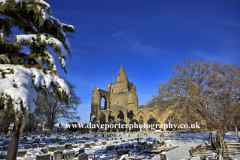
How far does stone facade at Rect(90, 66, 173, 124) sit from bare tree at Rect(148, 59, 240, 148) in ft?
69.4

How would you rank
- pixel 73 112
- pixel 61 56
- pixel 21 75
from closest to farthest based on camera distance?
pixel 21 75 < pixel 61 56 < pixel 73 112

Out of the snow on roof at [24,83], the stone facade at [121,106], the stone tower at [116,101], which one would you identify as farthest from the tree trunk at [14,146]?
the stone tower at [116,101]

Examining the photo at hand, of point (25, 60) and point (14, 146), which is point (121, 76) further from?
point (14, 146)

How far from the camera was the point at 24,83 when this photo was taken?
15.6 feet

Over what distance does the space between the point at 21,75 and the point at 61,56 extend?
1614 millimetres

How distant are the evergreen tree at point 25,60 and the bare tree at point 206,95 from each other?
9841 mm

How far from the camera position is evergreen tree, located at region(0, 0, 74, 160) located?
4.48m

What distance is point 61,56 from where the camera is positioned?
19.9 feet

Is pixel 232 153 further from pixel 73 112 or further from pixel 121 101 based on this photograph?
pixel 121 101

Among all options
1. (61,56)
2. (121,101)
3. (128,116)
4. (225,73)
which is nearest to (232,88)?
(225,73)

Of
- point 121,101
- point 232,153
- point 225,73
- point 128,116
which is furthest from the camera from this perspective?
point 121,101

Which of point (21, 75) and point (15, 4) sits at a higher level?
point (15, 4)

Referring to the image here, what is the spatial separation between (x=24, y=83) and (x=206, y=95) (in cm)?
1220

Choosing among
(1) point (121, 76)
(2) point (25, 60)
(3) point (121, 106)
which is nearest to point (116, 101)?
(1) point (121, 76)
